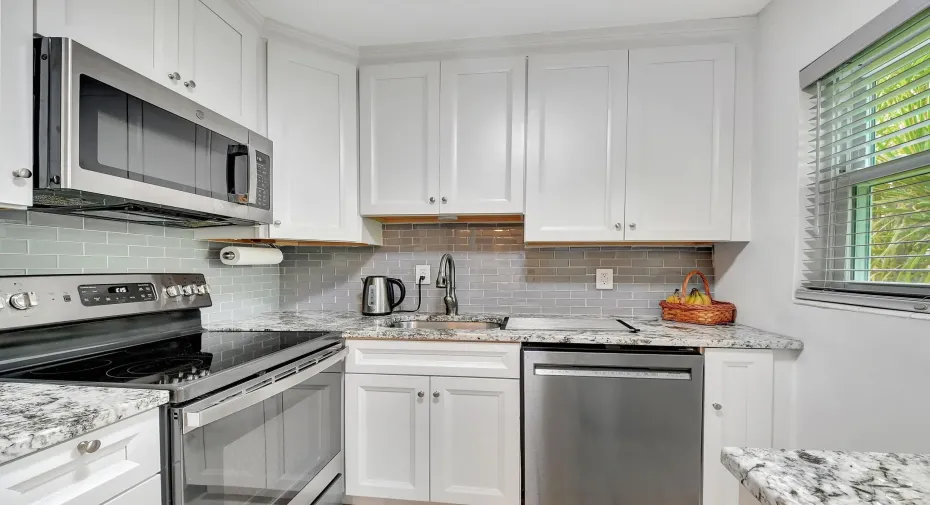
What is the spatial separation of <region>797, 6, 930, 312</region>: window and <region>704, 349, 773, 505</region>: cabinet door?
0.33m

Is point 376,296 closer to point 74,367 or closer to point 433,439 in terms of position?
point 433,439

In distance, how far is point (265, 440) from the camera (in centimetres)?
133

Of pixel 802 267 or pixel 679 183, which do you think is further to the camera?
pixel 679 183

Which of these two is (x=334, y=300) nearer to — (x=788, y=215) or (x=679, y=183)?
(x=679, y=183)

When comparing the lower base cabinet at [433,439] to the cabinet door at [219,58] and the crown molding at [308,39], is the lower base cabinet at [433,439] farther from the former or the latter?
the crown molding at [308,39]

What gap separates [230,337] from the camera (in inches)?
64.8

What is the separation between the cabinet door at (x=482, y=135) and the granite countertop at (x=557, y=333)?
63cm

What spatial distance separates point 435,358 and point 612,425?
29.8 inches

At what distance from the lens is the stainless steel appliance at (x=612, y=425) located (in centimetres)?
161

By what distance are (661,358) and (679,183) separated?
2.68 feet

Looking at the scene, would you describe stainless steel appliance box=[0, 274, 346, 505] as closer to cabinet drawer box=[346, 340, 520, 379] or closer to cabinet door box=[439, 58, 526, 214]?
cabinet drawer box=[346, 340, 520, 379]

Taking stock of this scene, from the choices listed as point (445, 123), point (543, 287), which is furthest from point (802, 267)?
point (445, 123)

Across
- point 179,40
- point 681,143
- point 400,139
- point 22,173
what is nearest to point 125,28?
point 179,40

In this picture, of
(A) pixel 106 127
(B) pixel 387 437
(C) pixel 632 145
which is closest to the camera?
(A) pixel 106 127
